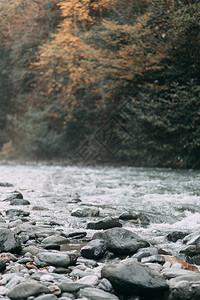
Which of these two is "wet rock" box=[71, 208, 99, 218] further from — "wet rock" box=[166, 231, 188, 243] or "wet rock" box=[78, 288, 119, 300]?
"wet rock" box=[78, 288, 119, 300]

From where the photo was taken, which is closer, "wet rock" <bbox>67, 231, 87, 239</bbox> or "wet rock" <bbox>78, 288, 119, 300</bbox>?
"wet rock" <bbox>78, 288, 119, 300</bbox>

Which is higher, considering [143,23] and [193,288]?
[143,23]

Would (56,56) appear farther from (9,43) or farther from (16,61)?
(16,61)

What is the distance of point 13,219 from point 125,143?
284 inches

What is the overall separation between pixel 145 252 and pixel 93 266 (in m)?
0.40

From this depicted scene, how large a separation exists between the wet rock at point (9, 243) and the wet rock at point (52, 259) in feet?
0.73

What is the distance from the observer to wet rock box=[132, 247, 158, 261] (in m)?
2.38

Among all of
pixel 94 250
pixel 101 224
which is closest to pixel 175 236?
pixel 101 224

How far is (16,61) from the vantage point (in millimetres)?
13305

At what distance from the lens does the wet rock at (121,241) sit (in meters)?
2.51

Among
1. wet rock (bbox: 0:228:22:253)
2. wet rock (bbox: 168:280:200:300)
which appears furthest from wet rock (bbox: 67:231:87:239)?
wet rock (bbox: 168:280:200:300)

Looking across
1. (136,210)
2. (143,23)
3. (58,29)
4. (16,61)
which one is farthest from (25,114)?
(136,210)

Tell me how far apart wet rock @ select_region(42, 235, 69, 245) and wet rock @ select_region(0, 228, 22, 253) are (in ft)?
0.96

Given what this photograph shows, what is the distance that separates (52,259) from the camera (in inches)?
87.3
